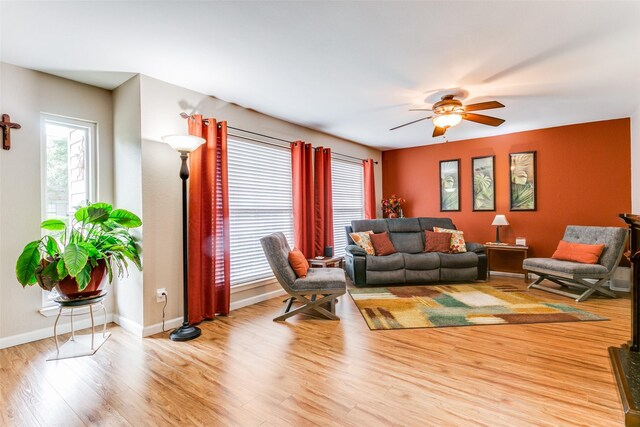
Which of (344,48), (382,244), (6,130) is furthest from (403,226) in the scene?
(6,130)

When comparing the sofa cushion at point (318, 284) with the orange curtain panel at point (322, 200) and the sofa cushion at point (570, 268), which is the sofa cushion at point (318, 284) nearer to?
the orange curtain panel at point (322, 200)

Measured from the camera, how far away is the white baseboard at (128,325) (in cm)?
297

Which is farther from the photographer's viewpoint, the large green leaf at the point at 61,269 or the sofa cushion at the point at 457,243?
the sofa cushion at the point at 457,243

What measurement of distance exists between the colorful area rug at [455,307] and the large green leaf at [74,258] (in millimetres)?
2597

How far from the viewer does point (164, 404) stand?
190 centimetres

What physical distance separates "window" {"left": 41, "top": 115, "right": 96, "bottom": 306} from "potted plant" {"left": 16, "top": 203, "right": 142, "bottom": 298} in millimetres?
447

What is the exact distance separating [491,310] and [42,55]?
5.08 metres

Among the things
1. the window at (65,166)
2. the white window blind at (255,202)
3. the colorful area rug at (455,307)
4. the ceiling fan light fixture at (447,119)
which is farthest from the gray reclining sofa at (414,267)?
the window at (65,166)

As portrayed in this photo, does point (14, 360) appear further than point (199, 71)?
No

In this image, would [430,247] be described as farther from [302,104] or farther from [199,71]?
[199,71]

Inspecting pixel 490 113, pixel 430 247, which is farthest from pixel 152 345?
pixel 490 113

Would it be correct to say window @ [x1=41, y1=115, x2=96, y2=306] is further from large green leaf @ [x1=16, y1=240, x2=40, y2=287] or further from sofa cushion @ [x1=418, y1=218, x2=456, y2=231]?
sofa cushion @ [x1=418, y1=218, x2=456, y2=231]

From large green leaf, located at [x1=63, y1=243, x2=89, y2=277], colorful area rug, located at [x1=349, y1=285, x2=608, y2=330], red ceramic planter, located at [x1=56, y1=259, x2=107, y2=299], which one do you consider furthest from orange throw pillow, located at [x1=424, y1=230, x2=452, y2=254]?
large green leaf, located at [x1=63, y1=243, x2=89, y2=277]

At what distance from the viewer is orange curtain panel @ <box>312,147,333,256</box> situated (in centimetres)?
485
